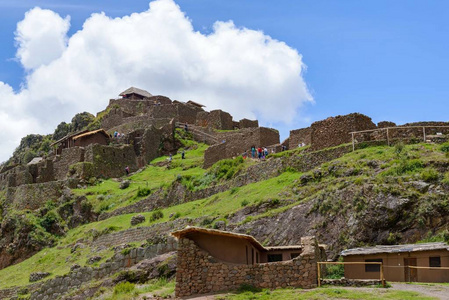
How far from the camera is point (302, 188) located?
33.2m

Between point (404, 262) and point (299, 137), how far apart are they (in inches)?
953

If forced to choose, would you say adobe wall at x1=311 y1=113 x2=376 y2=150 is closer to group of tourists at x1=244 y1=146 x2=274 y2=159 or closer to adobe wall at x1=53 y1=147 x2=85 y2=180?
group of tourists at x1=244 y1=146 x2=274 y2=159

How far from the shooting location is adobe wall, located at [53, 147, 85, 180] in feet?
201

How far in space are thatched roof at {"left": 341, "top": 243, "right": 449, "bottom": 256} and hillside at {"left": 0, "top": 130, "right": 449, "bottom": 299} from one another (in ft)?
4.77

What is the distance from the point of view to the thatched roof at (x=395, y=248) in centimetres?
2289

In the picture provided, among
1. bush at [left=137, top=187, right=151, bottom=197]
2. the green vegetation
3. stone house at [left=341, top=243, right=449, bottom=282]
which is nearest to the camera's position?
the green vegetation

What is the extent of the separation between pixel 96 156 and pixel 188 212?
23.9 m

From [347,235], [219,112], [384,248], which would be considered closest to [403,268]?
[384,248]

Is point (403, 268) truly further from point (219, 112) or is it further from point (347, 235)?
point (219, 112)

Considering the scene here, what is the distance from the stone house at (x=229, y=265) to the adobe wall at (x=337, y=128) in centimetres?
1435

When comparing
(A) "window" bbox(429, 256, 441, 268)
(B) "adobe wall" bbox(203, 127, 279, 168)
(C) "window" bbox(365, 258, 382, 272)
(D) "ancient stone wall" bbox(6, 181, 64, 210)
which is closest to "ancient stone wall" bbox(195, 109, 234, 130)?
(B) "adobe wall" bbox(203, 127, 279, 168)

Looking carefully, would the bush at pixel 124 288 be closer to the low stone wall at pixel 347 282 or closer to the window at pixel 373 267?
the low stone wall at pixel 347 282

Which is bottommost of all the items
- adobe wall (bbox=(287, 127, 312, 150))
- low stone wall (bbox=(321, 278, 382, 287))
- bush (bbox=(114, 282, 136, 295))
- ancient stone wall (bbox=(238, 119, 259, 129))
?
bush (bbox=(114, 282, 136, 295))

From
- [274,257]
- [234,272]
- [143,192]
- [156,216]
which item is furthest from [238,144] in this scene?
[234,272]
